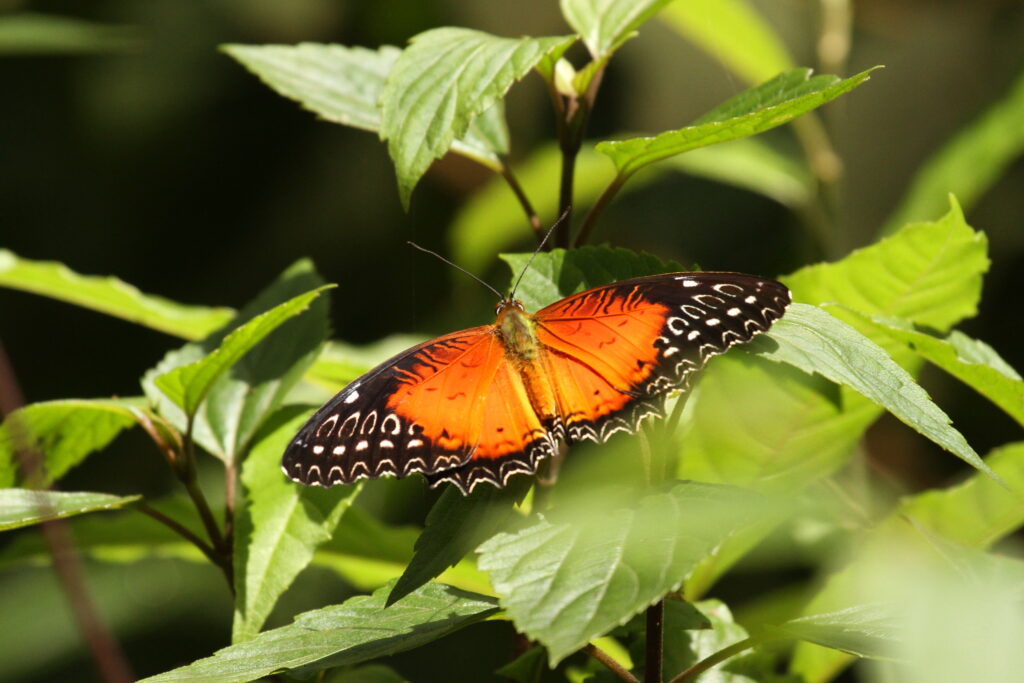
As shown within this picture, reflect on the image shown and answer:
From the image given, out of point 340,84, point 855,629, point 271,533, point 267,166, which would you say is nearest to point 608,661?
point 855,629

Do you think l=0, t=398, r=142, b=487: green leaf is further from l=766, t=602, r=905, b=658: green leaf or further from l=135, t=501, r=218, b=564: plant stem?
l=766, t=602, r=905, b=658: green leaf

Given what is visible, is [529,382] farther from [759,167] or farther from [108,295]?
[759,167]

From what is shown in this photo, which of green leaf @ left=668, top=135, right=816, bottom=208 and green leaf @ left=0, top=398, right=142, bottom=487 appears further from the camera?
green leaf @ left=668, top=135, right=816, bottom=208

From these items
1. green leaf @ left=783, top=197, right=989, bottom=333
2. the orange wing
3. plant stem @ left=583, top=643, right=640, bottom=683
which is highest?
green leaf @ left=783, top=197, right=989, bottom=333

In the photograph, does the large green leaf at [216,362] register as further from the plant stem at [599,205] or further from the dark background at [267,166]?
the dark background at [267,166]

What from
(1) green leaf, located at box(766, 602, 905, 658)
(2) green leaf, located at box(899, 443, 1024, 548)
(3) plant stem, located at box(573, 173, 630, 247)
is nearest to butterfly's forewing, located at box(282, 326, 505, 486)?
(3) plant stem, located at box(573, 173, 630, 247)

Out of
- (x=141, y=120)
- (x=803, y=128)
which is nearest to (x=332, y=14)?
(x=141, y=120)

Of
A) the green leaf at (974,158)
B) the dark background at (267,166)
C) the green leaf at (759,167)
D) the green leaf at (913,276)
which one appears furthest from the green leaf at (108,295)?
the dark background at (267,166)
